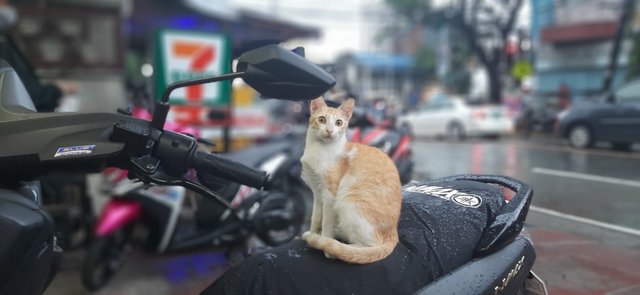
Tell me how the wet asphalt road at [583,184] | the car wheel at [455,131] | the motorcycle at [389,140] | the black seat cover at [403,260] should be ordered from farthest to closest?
the car wheel at [455,131] < the motorcycle at [389,140] < the wet asphalt road at [583,184] < the black seat cover at [403,260]

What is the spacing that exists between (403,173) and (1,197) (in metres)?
3.69

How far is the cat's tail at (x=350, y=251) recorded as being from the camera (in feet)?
5.14

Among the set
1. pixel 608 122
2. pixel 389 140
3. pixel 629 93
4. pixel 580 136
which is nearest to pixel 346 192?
pixel 389 140

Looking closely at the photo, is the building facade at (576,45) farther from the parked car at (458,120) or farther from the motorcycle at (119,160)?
the motorcycle at (119,160)

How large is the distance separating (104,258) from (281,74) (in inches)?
122

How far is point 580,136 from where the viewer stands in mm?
7961

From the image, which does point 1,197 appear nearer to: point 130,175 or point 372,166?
point 130,175

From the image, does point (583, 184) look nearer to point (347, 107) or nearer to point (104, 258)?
point (347, 107)

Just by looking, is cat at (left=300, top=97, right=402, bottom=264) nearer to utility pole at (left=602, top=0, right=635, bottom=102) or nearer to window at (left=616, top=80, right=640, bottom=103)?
window at (left=616, top=80, right=640, bottom=103)

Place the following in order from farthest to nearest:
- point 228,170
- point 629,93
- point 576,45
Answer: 1. point 576,45
2. point 629,93
3. point 228,170

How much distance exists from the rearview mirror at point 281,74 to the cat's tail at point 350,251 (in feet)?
1.46

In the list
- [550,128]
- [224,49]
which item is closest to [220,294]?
[224,49]

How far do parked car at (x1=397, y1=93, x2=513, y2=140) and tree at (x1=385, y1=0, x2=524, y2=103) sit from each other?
199 inches

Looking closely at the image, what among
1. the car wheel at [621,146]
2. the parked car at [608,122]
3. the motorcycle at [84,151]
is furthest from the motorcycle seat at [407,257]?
the parked car at [608,122]
